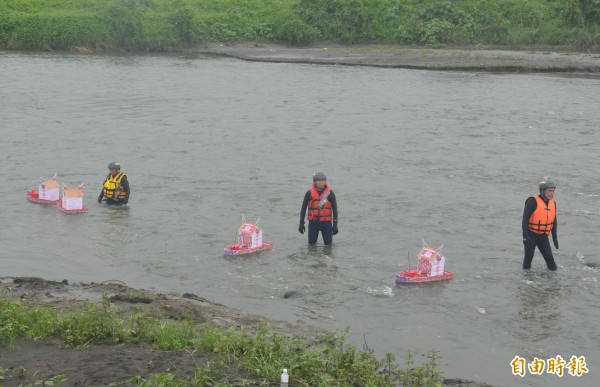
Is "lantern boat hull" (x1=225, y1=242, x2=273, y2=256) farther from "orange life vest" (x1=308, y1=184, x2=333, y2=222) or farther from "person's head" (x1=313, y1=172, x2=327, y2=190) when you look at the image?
"person's head" (x1=313, y1=172, x2=327, y2=190)

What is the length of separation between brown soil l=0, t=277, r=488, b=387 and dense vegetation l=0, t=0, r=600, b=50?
51794 millimetres

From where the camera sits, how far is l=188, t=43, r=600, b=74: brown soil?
51.3m

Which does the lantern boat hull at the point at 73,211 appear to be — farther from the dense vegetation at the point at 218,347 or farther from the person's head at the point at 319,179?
the dense vegetation at the point at 218,347

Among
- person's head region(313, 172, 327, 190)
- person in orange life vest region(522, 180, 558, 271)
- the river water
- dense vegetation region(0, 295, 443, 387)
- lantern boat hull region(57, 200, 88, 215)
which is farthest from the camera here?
lantern boat hull region(57, 200, 88, 215)

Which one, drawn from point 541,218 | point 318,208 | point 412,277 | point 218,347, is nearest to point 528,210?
point 541,218

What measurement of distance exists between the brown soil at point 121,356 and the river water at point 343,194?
1.30 metres

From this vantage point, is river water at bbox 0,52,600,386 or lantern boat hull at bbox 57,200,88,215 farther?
lantern boat hull at bbox 57,200,88,215

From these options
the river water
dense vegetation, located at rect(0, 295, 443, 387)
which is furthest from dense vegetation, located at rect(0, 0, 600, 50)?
dense vegetation, located at rect(0, 295, 443, 387)

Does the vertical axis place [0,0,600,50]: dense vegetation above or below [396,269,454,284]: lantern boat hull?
above

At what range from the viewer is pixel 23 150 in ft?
96.5

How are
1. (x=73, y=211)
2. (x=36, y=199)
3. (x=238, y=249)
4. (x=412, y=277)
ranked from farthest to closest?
(x=36, y=199), (x=73, y=211), (x=238, y=249), (x=412, y=277)

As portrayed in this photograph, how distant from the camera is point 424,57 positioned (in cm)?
5638

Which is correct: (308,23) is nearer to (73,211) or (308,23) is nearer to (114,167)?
(114,167)

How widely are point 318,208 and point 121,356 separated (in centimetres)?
811
